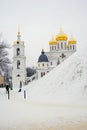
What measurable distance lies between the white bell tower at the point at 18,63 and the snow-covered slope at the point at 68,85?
150 ft

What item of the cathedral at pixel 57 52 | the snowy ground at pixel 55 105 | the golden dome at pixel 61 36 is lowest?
the snowy ground at pixel 55 105

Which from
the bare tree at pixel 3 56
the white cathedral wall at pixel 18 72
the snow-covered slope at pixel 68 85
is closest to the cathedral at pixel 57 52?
the white cathedral wall at pixel 18 72

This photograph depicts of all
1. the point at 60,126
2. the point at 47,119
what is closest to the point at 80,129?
the point at 60,126

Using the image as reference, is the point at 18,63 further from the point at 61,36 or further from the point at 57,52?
the point at 61,36

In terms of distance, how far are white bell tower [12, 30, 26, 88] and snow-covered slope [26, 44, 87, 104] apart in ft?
150

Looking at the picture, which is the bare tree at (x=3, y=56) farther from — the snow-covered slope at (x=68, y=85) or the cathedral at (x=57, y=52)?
the cathedral at (x=57, y=52)

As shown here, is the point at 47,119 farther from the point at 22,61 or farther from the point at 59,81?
the point at 22,61

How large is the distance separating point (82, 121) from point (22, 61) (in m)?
63.8

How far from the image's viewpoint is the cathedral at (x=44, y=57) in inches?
2908

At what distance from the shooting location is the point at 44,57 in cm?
7550

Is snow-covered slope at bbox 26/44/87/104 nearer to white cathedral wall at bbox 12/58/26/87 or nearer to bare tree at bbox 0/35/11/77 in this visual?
bare tree at bbox 0/35/11/77

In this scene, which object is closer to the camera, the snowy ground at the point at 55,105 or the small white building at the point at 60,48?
A: the snowy ground at the point at 55,105

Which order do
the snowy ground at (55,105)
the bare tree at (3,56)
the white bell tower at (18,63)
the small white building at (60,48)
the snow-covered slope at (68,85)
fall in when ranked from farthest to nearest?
the small white building at (60,48), the white bell tower at (18,63), the bare tree at (3,56), the snow-covered slope at (68,85), the snowy ground at (55,105)

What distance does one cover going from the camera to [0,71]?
40844mm
